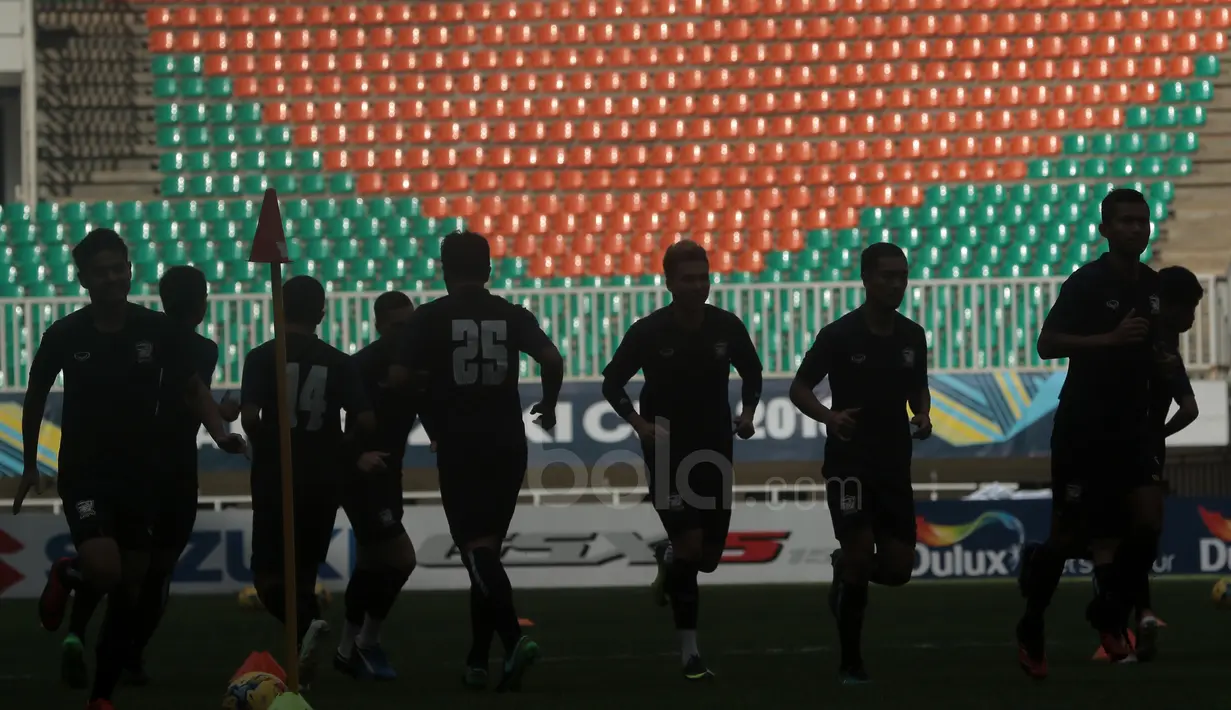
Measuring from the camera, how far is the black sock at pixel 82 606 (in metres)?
7.85

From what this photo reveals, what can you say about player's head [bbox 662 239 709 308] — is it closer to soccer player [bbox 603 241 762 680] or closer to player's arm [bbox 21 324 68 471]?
soccer player [bbox 603 241 762 680]

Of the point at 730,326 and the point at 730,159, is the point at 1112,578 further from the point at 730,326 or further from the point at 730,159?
the point at 730,159

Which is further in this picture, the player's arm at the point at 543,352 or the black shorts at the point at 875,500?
the player's arm at the point at 543,352

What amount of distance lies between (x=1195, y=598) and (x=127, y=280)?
33.9 feet

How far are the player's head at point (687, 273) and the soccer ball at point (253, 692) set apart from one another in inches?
113

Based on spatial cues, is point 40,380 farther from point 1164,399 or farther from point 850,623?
point 1164,399

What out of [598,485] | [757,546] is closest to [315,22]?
[598,485]

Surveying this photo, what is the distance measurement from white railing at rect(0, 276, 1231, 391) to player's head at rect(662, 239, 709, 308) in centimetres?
1214

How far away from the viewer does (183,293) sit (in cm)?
952

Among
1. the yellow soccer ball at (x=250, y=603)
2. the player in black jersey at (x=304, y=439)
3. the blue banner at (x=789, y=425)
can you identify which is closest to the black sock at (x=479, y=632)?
the player in black jersey at (x=304, y=439)

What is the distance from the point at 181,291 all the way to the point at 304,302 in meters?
0.66

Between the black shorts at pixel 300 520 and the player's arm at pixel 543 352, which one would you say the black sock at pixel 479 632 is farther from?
the player's arm at pixel 543 352

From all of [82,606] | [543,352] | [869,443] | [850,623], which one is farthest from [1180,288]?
[82,606]

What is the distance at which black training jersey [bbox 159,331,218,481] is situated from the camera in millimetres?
7734
